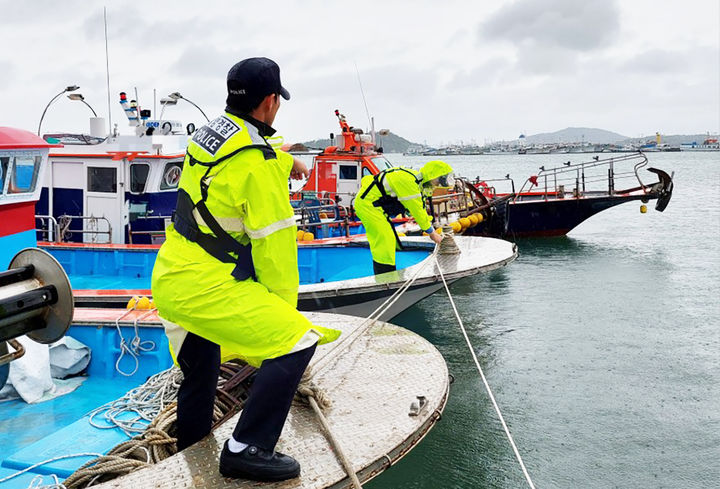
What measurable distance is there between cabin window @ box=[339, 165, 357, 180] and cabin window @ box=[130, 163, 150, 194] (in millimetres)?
5388

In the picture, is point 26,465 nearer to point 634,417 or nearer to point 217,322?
point 217,322

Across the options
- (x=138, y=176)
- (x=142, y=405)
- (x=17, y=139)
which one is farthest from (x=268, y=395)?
(x=138, y=176)

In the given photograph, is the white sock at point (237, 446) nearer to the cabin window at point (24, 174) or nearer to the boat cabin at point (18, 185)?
the boat cabin at point (18, 185)

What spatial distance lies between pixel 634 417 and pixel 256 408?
549cm

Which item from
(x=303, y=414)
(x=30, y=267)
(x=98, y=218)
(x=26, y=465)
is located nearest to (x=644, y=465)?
(x=303, y=414)

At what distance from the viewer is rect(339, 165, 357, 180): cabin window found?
1427 centimetres

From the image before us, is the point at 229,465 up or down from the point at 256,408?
down

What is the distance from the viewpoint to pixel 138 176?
32.5ft

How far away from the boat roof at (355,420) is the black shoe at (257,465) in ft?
0.08

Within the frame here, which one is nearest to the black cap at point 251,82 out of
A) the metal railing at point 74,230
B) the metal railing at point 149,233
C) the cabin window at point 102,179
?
the metal railing at point 149,233

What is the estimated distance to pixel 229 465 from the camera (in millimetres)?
2391

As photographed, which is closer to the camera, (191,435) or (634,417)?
(191,435)

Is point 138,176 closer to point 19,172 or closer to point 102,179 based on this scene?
point 102,179

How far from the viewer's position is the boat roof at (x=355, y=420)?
2.43 meters
